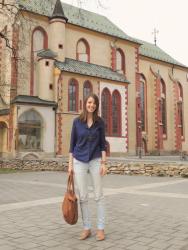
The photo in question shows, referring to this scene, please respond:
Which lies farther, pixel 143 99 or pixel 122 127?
pixel 143 99

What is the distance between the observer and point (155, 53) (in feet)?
159

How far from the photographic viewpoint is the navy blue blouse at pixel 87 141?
522 centimetres

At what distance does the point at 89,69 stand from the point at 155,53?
1775 cm

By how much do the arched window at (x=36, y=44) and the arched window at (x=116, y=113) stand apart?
827 cm

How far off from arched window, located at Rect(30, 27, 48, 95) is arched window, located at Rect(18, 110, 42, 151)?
11.6 ft

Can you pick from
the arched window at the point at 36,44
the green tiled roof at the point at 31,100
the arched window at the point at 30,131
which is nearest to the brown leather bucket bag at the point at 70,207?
the arched window at the point at 30,131

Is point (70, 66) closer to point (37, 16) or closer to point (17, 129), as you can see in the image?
point (37, 16)

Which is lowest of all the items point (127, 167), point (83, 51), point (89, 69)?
point (127, 167)

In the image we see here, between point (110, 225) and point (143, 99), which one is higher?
point (143, 99)

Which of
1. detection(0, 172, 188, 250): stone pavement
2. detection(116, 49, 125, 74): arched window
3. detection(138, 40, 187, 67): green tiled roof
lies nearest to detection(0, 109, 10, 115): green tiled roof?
detection(116, 49, 125, 74): arched window

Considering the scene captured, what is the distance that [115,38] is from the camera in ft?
125

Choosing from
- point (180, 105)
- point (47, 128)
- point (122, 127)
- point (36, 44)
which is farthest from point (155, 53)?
point (47, 128)

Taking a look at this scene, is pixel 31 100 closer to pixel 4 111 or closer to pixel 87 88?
pixel 4 111

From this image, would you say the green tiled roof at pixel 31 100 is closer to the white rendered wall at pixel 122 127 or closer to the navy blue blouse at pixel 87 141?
the white rendered wall at pixel 122 127
